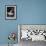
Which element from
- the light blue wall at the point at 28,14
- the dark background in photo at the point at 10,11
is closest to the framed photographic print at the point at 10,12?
the dark background in photo at the point at 10,11

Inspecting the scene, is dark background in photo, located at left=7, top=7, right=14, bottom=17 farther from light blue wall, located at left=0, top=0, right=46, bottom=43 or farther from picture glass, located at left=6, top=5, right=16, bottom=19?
light blue wall, located at left=0, top=0, right=46, bottom=43

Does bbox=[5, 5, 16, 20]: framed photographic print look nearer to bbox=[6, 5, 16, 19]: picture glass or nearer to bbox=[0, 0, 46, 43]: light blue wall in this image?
bbox=[6, 5, 16, 19]: picture glass

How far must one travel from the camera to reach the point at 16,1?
464 centimetres

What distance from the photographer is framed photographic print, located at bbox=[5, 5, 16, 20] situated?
181 inches

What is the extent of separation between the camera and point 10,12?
15.2ft

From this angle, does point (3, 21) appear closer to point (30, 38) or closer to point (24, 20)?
point (24, 20)

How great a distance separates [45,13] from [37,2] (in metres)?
0.46

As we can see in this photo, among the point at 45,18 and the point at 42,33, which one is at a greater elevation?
the point at 45,18

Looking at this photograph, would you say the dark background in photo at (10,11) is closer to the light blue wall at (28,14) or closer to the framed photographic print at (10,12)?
the framed photographic print at (10,12)

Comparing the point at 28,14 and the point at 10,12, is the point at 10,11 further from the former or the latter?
the point at 28,14

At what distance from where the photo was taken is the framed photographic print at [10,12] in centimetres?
461

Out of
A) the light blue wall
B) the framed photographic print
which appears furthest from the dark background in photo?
the light blue wall

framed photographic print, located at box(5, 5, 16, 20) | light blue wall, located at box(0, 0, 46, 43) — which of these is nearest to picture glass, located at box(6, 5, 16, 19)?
framed photographic print, located at box(5, 5, 16, 20)

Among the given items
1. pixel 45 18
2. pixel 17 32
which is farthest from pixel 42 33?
pixel 17 32
